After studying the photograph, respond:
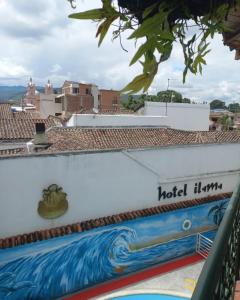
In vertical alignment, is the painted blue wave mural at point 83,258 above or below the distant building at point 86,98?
below

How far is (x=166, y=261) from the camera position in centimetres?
1292

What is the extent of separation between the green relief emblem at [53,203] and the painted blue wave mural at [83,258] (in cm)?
91

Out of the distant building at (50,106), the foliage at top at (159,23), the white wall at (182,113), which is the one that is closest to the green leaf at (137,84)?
the foliage at top at (159,23)

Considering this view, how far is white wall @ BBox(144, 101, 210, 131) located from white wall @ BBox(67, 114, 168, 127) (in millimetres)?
2533

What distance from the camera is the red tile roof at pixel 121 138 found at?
539 inches

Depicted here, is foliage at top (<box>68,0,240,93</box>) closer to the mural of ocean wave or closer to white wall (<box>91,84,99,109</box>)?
the mural of ocean wave

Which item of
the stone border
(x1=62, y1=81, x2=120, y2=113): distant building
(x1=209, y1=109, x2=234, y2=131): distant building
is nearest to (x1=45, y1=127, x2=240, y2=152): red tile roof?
the stone border

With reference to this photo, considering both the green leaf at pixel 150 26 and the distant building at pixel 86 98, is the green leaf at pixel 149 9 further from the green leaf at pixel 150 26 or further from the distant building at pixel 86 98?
the distant building at pixel 86 98

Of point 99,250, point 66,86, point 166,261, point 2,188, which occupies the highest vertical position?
point 66,86

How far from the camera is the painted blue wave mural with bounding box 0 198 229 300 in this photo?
9805 mm

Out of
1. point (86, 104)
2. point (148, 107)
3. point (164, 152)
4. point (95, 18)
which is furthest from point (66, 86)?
point (95, 18)

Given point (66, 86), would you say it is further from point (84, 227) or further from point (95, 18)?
point (95, 18)

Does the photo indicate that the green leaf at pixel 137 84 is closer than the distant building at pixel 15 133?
Yes

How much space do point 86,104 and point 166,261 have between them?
87.3ft
